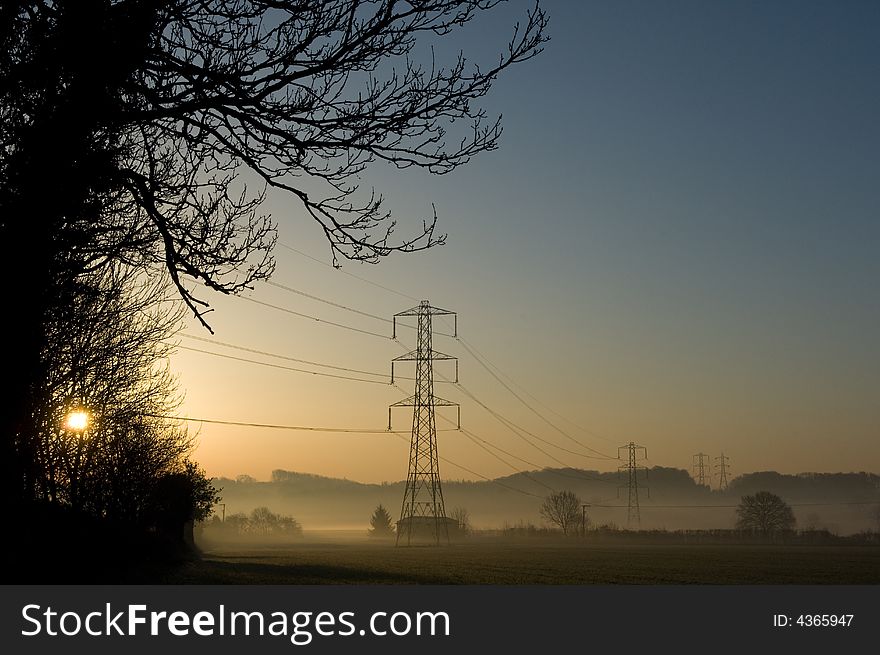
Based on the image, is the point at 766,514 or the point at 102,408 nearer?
the point at 102,408

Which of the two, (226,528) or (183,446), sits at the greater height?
(183,446)

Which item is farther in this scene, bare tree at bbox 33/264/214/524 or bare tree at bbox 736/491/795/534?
bare tree at bbox 736/491/795/534

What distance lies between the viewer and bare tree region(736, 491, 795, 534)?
14625 centimetres

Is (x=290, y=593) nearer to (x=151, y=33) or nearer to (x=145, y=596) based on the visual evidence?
(x=145, y=596)

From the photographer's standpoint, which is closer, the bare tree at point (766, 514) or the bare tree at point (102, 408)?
the bare tree at point (102, 408)

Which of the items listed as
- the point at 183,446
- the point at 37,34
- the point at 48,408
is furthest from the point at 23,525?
the point at 183,446

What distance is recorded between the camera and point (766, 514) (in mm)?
146875

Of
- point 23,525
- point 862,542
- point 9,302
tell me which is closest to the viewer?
point 9,302

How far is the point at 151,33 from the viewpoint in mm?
10039

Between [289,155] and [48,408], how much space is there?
1461 centimetres

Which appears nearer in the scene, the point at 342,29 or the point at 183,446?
the point at 342,29

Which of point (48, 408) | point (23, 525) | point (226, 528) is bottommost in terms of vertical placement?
point (226, 528)

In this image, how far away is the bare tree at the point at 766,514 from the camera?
5758 inches

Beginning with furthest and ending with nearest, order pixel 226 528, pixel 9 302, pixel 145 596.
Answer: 1. pixel 226 528
2. pixel 145 596
3. pixel 9 302
